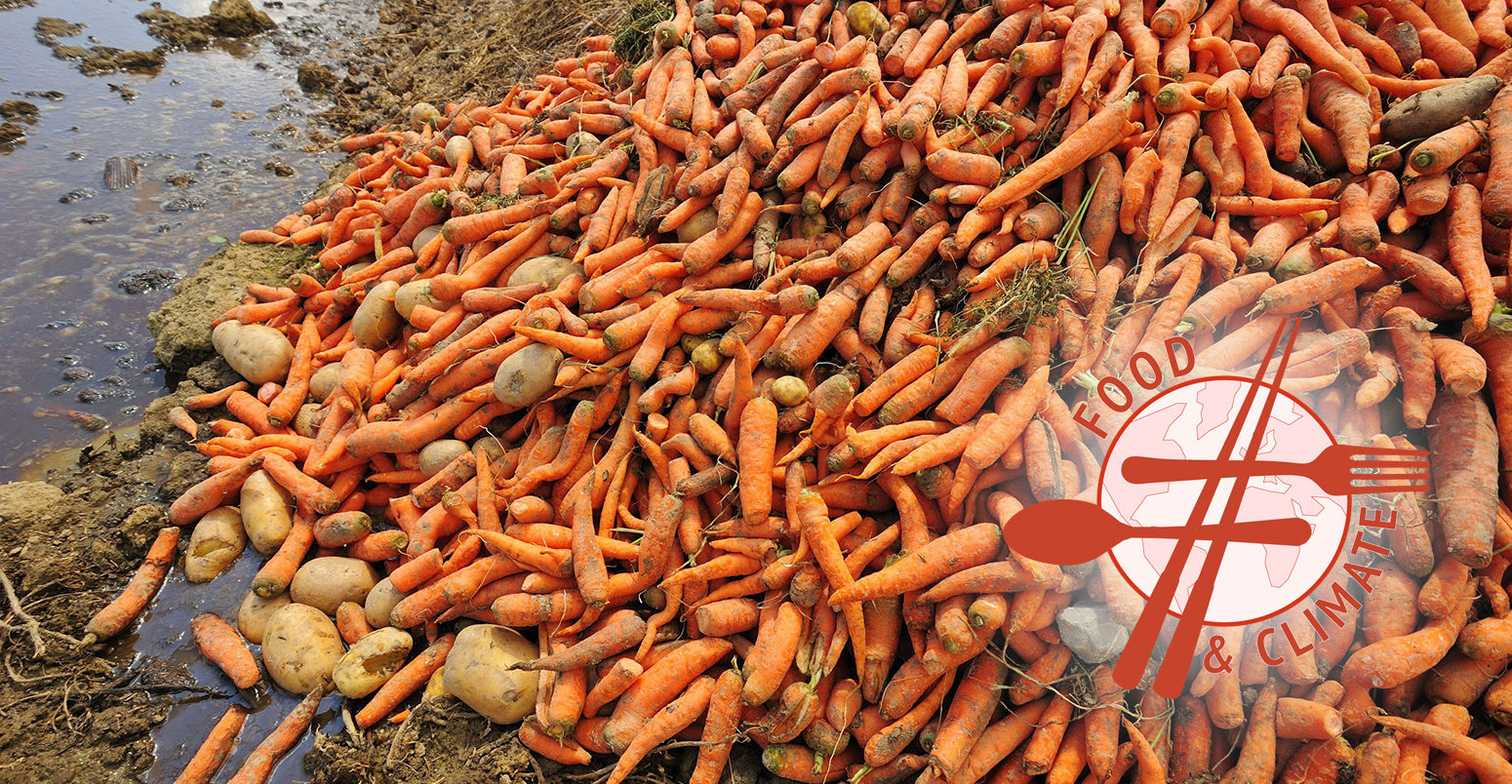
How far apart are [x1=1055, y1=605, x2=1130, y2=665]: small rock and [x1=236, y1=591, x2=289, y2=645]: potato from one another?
10.7ft

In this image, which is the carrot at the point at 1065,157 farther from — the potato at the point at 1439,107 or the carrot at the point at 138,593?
the carrot at the point at 138,593

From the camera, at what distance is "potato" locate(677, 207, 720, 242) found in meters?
3.52

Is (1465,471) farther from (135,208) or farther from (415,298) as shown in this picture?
(135,208)

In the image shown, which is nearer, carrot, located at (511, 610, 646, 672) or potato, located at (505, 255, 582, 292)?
carrot, located at (511, 610, 646, 672)

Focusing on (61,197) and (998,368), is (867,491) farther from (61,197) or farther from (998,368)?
(61,197)

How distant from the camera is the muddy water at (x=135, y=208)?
3236mm

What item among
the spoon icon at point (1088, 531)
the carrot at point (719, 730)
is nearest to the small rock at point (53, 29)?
the carrot at point (719, 730)

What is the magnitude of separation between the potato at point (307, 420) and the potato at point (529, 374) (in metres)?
1.24

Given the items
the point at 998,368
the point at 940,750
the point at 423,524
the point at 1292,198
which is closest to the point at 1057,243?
the point at 998,368

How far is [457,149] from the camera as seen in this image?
187 inches

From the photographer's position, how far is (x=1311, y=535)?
2.25 meters

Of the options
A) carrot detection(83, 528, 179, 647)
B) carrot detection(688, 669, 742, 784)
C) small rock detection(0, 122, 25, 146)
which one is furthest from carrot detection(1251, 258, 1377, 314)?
small rock detection(0, 122, 25, 146)

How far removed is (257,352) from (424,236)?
1153 mm

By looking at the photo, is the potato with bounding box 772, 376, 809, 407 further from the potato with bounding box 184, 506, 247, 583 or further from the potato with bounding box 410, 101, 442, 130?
the potato with bounding box 410, 101, 442, 130
